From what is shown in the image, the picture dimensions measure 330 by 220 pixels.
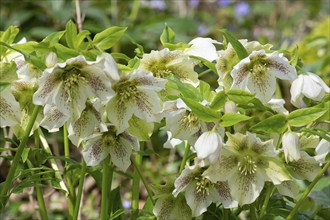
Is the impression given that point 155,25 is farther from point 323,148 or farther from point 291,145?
point 291,145

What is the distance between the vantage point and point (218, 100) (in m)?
0.92

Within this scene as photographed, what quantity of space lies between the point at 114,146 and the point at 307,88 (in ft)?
0.97

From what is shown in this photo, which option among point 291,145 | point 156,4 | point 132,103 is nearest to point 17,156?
point 132,103

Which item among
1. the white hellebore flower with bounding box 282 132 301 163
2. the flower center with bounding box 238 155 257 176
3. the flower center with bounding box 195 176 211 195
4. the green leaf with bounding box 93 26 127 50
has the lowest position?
the flower center with bounding box 195 176 211 195

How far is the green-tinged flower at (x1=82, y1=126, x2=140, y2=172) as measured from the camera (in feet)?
3.29

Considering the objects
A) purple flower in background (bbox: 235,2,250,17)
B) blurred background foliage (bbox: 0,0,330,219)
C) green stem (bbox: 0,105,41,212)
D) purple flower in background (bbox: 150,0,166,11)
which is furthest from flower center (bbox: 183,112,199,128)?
purple flower in background (bbox: 235,2,250,17)

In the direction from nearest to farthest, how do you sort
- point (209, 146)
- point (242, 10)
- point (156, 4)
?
point (209, 146) → point (156, 4) → point (242, 10)

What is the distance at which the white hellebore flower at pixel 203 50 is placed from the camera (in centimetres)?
100

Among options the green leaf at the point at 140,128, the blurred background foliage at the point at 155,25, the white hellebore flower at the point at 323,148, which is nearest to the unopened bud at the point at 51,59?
the green leaf at the point at 140,128

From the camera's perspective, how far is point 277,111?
1017 millimetres

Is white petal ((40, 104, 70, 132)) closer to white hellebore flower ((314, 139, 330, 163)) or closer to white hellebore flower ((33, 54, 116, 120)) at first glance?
white hellebore flower ((33, 54, 116, 120))

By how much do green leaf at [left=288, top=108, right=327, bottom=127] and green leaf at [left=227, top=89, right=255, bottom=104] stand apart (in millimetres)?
83

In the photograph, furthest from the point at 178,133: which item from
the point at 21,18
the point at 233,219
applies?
the point at 21,18

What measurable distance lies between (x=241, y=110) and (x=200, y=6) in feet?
12.1
